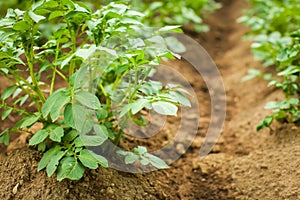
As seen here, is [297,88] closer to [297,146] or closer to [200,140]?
[297,146]

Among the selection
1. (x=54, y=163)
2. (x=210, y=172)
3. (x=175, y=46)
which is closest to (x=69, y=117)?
(x=54, y=163)

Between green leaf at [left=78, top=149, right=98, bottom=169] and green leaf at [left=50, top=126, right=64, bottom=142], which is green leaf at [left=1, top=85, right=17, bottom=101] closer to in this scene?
green leaf at [left=50, top=126, right=64, bottom=142]

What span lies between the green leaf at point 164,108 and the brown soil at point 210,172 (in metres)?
0.42

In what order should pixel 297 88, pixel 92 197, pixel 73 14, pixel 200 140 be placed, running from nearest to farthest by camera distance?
pixel 73 14, pixel 92 197, pixel 297 88, pixel 200 140

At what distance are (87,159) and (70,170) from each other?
67 millimetres

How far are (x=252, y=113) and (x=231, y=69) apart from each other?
875 mm

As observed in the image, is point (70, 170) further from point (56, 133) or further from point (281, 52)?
point (281, 52)

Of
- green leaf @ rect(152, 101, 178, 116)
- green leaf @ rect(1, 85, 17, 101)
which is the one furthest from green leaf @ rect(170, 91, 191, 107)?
green leaf @ rect(1, 85, 17, 101)

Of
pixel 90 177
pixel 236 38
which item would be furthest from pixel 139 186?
pixel 236 38

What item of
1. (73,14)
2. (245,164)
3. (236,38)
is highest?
(73,14)

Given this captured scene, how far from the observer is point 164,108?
1.30 m

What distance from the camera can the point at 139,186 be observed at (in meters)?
1.62

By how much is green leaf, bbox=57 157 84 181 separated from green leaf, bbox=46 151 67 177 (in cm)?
2

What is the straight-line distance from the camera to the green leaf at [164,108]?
1.28 meters
